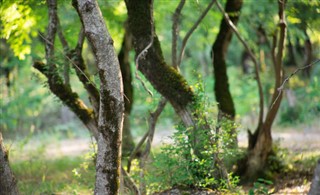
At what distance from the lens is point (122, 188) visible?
6.93 meters

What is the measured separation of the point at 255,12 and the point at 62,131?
11.9 meters

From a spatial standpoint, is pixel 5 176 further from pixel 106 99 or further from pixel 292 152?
pixel 292 152

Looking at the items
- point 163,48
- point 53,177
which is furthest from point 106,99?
point 163,48

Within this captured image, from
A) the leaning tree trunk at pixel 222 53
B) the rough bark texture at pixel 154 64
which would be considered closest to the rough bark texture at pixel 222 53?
the leaning tree trunk at pixel 222 53

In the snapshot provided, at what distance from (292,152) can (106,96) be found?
6.43 meters

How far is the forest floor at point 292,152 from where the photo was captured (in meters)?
8.92

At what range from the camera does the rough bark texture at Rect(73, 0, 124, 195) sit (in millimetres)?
5051

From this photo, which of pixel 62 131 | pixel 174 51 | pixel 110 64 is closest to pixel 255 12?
pixel 174 51

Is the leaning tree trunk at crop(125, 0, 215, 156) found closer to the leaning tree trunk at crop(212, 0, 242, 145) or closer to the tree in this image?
the tree

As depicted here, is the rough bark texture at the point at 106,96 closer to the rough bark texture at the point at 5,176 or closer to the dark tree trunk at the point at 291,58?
the rough bark texture at the point at 5,176

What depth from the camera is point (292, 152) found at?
1036 cm

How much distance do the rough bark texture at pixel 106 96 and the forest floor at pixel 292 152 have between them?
1421mm

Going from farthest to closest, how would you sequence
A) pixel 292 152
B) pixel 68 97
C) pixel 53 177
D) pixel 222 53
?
1. pixel 53 177
2. pixel 292 152
3. pixel 222 53
4. pixel 68 97

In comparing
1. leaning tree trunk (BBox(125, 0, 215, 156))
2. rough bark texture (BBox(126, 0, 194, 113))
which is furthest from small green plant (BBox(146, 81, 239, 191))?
rough bark texture (BBox(126, 0, 194, 113))
